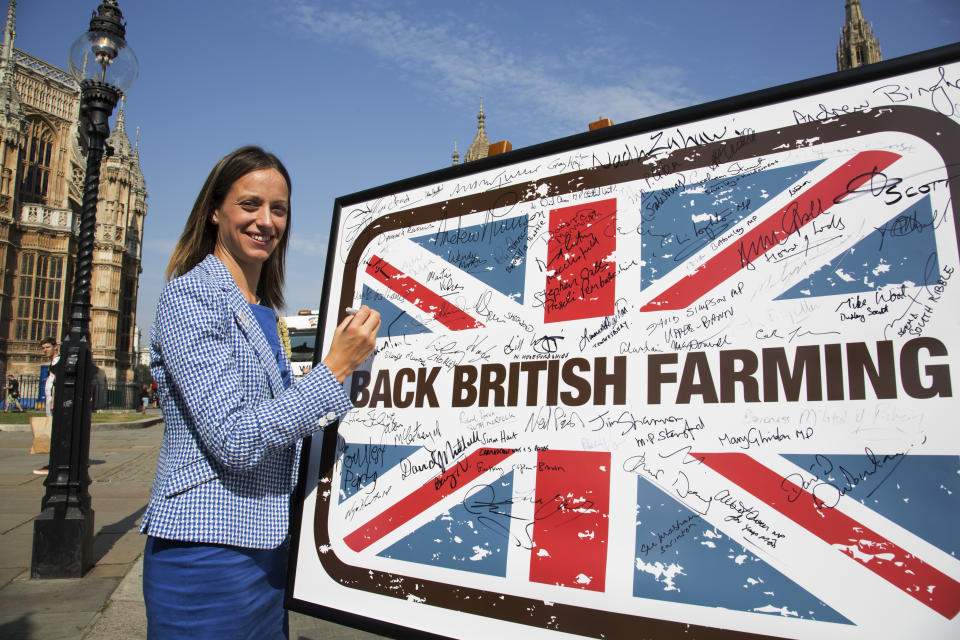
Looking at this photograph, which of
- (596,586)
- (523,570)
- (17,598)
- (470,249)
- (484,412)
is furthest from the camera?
(17,598)

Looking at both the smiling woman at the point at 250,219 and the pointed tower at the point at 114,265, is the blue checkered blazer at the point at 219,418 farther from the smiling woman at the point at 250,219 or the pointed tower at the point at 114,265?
the pointed tower at the point at 114,265

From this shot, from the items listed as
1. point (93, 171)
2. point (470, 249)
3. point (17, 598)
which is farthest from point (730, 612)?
point (93, 171)

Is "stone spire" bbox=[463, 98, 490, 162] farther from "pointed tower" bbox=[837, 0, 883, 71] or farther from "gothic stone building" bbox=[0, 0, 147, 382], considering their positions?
"pointed tower" bbox=[837, 0, 883, 71]

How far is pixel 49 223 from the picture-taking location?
33.6m

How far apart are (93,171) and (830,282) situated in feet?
19.6

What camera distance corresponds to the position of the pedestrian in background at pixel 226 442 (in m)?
1.46

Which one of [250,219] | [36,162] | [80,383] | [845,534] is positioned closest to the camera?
[845,534]

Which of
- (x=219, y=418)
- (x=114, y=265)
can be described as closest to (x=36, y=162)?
(x=114, y=265)

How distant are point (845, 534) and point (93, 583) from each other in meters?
5.15

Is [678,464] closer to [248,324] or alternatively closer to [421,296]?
[421,296]

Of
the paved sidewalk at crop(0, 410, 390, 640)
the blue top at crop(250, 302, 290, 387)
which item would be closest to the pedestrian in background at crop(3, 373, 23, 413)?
the paved sidewalk at crop(0, 410, 390, 640)

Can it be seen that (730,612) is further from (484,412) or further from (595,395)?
(484,412)

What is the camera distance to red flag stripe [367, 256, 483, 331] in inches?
68.1

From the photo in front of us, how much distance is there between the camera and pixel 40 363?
32.1 metres
